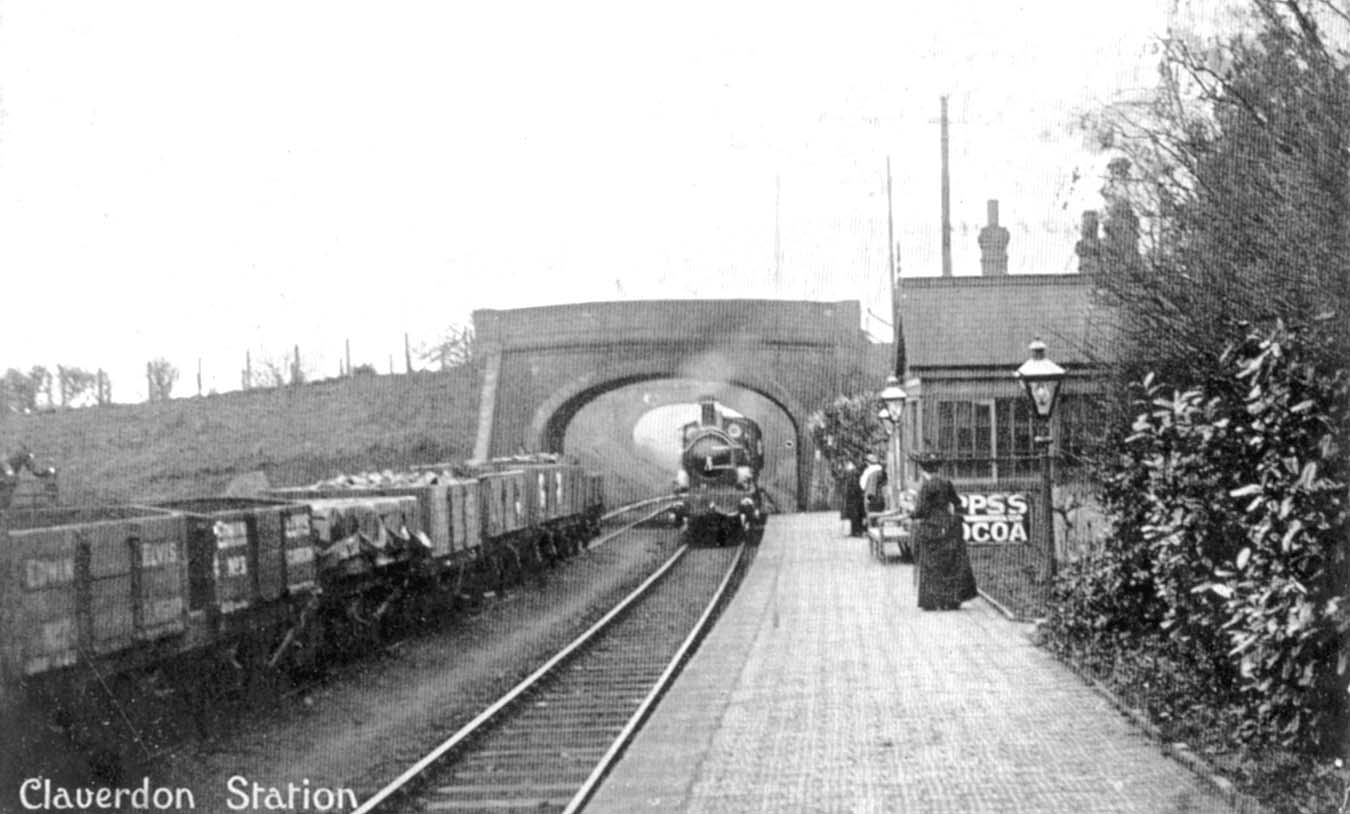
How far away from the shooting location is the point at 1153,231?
16547 millimetres

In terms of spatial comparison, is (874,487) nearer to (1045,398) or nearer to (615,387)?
(1045,398)

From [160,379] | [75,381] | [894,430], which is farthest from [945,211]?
[160,379]

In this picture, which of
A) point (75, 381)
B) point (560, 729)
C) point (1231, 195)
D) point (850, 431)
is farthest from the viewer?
point (75, 381)

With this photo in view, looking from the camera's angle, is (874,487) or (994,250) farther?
(994,250)

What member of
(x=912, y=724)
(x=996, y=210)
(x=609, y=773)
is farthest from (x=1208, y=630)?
(x=996, y=210)

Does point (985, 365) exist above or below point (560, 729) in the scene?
above

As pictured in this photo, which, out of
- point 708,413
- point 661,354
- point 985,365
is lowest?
point 708,413

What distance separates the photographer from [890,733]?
451 inches

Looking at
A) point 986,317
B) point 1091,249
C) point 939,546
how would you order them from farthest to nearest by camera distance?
point 986,317, point 939,546, point 1091,249

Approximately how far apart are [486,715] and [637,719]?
134 cm

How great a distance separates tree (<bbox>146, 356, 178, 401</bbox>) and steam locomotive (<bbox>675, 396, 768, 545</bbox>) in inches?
1287

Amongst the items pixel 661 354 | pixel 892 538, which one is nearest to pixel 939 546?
pixel 892 538

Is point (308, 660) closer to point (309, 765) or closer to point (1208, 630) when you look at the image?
point (309, 765)

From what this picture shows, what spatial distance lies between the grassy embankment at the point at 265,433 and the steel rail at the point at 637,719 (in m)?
31.6
